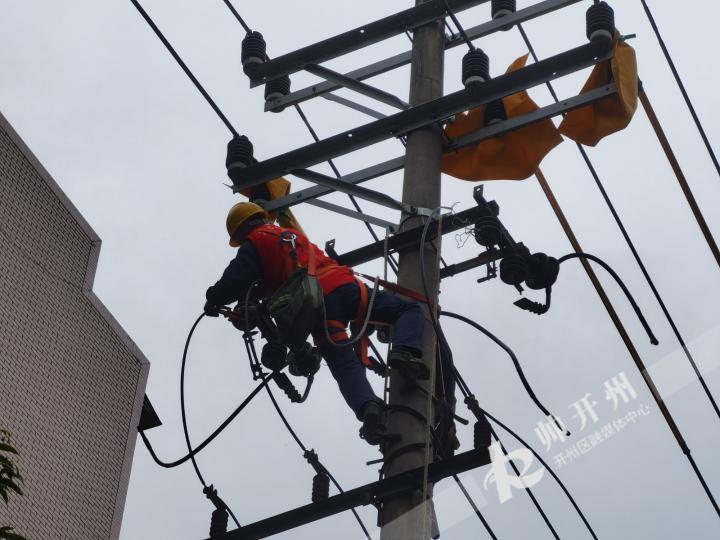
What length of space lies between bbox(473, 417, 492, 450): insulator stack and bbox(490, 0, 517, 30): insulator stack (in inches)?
131

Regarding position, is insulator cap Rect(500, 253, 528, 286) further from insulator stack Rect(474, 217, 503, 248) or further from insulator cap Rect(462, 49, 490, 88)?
insulator cap Rect(462, 49, 490, 88)

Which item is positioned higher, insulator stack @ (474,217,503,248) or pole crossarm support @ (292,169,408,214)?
pole crossarm support @ (292,169,408,214)

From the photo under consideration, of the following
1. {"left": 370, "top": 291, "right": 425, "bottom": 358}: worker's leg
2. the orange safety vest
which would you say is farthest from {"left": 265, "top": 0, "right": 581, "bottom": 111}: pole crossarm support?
{"left": 370, "top": 291, "right": 425, "bottom": 358}: worker's leg

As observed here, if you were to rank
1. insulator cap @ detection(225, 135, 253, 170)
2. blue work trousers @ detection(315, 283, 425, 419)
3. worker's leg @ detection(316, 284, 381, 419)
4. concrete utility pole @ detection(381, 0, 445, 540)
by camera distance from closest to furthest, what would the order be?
1. concrete utility pole @ detection(381, 0, 445, 540)
2. blue work trousers @ detection(315, 283, 425, 419)
3. worker's leg @ detection(316, 284, 381, 419)
4. insulator cap @ detection(225, 135, 253, 170)

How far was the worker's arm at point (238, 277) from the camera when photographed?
8.40 m

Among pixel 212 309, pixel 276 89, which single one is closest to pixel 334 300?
pixel 212 309

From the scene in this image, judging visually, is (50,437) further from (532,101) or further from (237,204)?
(532,101)

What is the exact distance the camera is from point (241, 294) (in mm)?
8477

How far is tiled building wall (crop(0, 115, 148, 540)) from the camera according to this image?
1355 cm

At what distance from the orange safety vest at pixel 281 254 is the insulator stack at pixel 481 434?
5.25 ft

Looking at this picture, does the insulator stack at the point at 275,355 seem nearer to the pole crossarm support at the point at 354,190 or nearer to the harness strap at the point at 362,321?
the harness strap at the point at 362,321

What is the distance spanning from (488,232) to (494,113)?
1.10 meters

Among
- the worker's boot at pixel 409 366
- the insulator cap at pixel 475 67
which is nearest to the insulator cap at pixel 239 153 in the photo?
the insulator cap at pixel 475 67

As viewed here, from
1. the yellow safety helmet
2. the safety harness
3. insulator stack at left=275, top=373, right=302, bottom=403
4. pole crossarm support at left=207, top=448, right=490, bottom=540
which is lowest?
pole crossarm support at left=207, top=448, right=490, bottom=540
